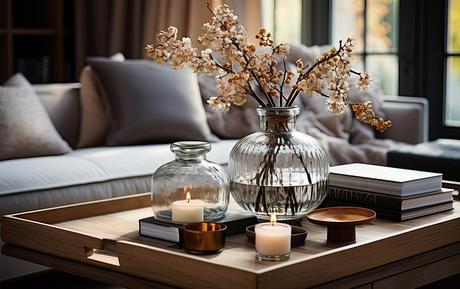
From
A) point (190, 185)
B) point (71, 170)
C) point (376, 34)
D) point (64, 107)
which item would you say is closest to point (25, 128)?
point (71, 170)

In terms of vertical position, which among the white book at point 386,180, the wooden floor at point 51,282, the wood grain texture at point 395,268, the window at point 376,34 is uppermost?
the window at point 376,34

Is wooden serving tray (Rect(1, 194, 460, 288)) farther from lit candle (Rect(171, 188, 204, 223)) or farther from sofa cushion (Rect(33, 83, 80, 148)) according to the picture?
sofa cushion (Rect(33, 83, 80, 148))

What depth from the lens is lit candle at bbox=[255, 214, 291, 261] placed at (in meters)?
1.98

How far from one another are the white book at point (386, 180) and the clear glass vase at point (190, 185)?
38cm

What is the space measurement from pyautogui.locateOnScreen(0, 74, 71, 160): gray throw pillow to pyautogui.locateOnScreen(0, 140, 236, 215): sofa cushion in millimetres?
73

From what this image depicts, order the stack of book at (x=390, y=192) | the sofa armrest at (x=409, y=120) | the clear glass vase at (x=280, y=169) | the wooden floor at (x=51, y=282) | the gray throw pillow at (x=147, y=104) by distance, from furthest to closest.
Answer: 1. the sofa armrest at (x=409, y=120)
2. the gray throw pillow at (x=147, y=104)
3. the wooden floor at (x=51, y=282)
4. the stack of book at (x=390, y=192)
5. the clear glass vase at (x=280, y=169)

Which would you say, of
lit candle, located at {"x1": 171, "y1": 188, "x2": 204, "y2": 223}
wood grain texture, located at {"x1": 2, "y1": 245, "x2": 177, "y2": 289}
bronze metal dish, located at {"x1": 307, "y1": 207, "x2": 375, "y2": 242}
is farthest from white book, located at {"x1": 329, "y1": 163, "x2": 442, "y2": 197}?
wood grain texture, located at {"x1": 2, "y1": 245, "x2": 177, "y2": 289}

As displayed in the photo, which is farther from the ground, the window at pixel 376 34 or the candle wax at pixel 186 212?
the window at pixel 376 34

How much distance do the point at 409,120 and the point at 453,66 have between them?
634 mm

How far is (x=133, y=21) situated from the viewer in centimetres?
561

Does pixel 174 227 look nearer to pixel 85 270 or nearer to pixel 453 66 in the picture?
pixel 85 270

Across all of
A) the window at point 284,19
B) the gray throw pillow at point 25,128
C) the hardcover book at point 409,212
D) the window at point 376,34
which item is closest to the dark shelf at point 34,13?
the window at point 284,19

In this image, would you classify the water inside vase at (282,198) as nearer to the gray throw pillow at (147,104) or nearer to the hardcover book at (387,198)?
the hardcover book at (387,198)

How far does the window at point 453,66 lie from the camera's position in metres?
4.83
